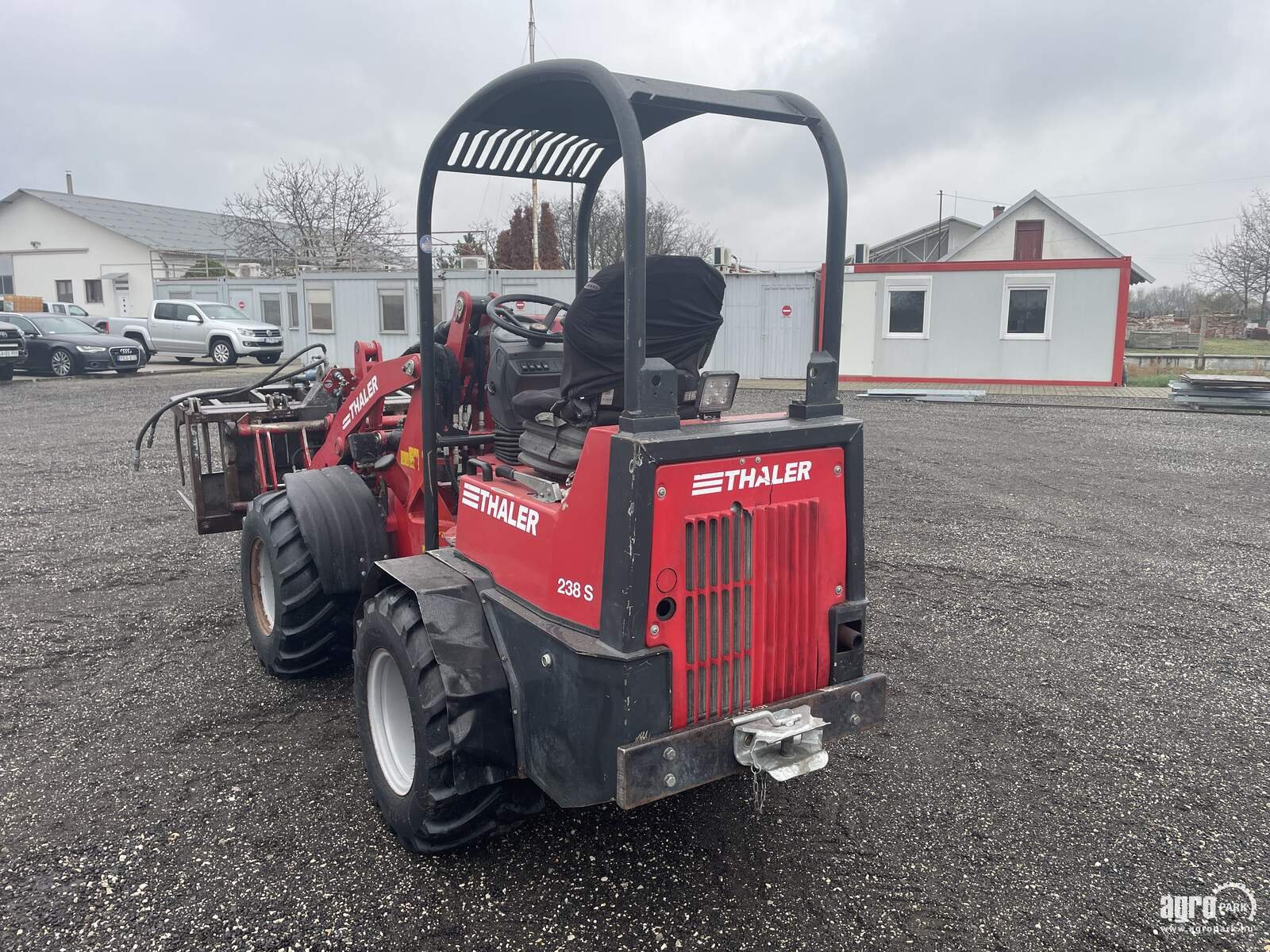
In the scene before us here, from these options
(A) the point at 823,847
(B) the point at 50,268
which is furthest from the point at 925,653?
(B) the point at 50,268

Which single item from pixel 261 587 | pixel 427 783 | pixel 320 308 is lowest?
pixel 427 783

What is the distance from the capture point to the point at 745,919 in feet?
9.68

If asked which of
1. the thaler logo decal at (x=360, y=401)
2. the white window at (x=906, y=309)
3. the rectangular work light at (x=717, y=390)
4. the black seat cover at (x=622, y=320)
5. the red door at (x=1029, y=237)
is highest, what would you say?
the red door at (x=1029, y=237)

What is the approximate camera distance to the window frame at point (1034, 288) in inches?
790

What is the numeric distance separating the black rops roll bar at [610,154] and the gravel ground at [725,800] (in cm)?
137

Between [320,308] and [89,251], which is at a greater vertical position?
[89,251]

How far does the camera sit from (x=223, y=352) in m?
25.0

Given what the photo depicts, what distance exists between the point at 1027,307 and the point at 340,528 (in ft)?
63.3

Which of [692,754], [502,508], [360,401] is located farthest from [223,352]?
[692,754]

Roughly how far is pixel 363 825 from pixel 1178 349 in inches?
1477

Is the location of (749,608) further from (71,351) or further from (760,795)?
→ (71,351)

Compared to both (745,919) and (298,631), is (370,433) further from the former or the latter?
(745,919)

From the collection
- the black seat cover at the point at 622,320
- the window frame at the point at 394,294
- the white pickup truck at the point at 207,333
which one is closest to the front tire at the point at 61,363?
the white pickup truck at the point at 207,333

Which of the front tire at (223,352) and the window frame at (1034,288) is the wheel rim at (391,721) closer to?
the window frame at (1034,288)
